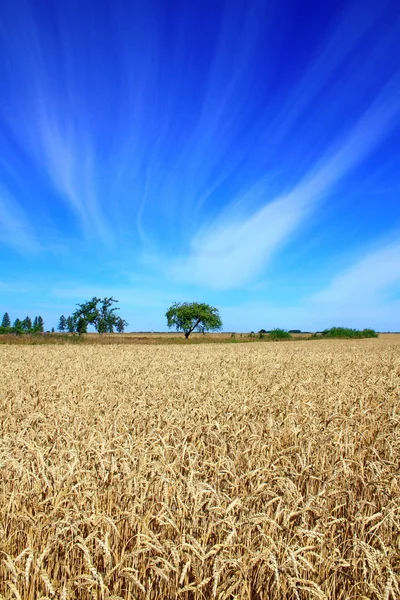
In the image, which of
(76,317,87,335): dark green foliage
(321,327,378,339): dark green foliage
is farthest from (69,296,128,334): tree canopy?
(321,327,378,339): dark green foliage

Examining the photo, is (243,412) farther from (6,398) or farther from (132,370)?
(132,370)

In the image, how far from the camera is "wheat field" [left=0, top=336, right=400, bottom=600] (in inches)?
86.4

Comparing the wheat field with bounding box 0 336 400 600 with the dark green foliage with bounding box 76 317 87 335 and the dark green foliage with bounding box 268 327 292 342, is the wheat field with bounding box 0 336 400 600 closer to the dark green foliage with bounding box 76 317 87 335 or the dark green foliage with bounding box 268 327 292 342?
the dark green foliage with bounding box 268 327 292 342

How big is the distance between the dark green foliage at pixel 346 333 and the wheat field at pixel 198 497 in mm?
78885

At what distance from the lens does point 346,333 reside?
83438mm

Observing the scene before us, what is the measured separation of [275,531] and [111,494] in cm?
137

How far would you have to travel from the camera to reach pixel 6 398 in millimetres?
7324

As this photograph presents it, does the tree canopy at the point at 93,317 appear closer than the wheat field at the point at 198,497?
Result: No

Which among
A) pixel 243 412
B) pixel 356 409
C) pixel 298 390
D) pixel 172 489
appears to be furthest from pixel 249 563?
pixel 298 390

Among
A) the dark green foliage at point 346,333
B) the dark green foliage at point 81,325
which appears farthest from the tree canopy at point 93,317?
the dark green foliage at point 346,333

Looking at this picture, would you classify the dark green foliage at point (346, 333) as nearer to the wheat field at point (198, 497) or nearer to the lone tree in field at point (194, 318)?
the lone tree in field at point (194, 318)

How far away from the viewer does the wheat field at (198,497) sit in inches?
86.4

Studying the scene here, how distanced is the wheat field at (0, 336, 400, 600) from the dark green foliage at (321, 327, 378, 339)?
259 ft

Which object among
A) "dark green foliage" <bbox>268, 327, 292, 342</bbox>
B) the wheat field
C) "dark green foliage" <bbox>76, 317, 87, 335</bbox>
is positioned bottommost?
the wheat field
